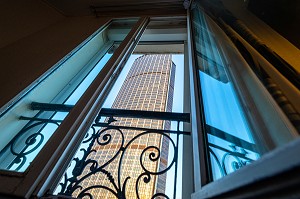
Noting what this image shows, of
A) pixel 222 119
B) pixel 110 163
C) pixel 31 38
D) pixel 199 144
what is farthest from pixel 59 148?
Result: pixel 31 38

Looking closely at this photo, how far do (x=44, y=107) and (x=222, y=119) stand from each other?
47.3 inches

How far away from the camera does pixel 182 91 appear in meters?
1.53

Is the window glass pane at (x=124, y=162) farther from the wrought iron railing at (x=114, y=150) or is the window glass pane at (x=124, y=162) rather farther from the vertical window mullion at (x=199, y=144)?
the vertical window mullion at (x=199, y=144)

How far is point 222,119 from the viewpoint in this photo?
71 centimetres

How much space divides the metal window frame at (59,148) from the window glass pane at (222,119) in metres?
0.60

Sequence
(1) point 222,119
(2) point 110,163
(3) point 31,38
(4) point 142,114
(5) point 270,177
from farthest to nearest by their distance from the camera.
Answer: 1. (3) point 31,38
2. (4) point 142,114
3. (2) point 110,163
4. (1) point 222,119
5. (5) point 270,177

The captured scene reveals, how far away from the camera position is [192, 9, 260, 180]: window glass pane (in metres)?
0.51

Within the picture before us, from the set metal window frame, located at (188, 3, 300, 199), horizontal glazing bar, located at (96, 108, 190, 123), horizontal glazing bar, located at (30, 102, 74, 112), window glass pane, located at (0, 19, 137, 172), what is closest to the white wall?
window glass pane, located at (0, 19, 137, 172)

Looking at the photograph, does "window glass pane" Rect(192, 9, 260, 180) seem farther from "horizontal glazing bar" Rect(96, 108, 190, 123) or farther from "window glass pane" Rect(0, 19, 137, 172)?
"window glass pane" Rect(0, 19, 137, 172)

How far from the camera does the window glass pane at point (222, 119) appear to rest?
0.51 metres

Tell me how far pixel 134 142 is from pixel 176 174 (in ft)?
1.01

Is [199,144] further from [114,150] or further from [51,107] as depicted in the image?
[51,107]

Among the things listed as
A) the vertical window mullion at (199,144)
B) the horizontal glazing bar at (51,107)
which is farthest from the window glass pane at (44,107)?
the vertical window mullion at (199,144)

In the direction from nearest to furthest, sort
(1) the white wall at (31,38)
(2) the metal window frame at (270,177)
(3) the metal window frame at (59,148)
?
(2) the metal window frame at (270,177), (3) the metal window frame at (59,148), (1) the white wall at (31,38)
